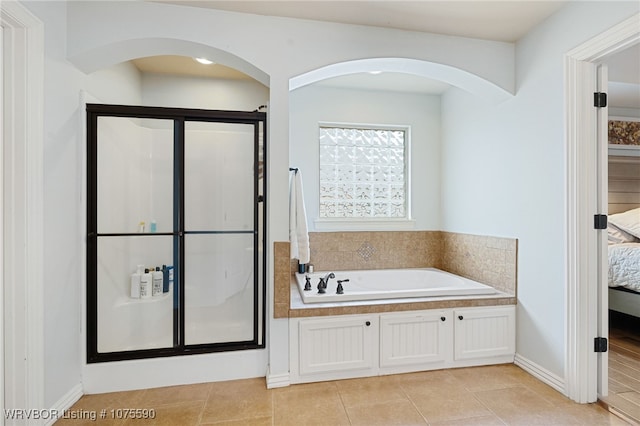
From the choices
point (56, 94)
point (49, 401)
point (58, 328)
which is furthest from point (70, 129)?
point (49, 401)

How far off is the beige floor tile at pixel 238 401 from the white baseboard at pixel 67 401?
32.4 inches

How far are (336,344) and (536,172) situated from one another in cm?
190

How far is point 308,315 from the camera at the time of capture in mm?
2227

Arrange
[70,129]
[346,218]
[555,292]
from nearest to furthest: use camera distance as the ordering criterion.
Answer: [70,129] < [555,292] < [346,218]

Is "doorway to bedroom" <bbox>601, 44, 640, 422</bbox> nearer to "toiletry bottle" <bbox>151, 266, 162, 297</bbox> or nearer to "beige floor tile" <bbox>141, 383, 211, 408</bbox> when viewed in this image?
"beige floor tile" <bbox>141, 383, 211, 408</bbox>

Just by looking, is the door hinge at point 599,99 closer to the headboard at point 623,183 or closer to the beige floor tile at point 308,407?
the beige floor tile at point 308,407

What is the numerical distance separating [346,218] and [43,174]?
8.19ft

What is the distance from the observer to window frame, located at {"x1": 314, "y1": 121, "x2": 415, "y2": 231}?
3.42 metres

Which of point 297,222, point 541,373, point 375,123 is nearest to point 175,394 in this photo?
point 297,222

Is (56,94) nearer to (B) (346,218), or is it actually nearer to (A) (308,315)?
(A) (308,315)

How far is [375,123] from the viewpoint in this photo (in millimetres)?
3559

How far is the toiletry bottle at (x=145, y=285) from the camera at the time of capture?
2.54 meters

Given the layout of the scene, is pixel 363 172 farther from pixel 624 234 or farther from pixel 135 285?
pixel 624 234

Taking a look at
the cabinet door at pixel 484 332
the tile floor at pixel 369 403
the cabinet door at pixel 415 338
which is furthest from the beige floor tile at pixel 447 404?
the cabinet door at pixel 484 332
